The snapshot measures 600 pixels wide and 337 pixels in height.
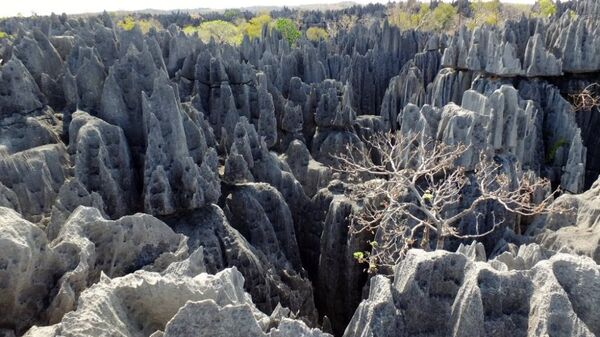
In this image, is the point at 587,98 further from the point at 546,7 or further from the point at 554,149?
the point at 546,7

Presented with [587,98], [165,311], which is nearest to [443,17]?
[587,98]

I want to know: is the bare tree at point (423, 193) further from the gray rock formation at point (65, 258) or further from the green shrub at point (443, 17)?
the green shrub at point (443, 17)

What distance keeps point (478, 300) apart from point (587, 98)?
23660 mm

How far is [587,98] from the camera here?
2433cm

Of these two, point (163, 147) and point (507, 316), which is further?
point (163, 147)

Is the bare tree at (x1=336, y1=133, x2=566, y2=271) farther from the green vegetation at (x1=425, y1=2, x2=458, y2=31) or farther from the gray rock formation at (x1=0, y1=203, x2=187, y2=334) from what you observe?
A: the green vegetation at (x1=425, y1=2, x2=458, y2=31)

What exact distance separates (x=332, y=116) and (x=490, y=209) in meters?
12.3

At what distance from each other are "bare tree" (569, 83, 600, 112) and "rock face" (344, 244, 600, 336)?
2120 centimetres

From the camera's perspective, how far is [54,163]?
11.3 metres

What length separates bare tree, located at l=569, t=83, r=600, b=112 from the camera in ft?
77.7

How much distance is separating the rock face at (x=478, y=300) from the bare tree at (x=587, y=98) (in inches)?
835

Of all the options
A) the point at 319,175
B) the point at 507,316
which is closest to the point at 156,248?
the point at 507,316

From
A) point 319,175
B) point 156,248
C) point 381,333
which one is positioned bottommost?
point 319,175

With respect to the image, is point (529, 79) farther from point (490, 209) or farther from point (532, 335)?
point (532, 335)
